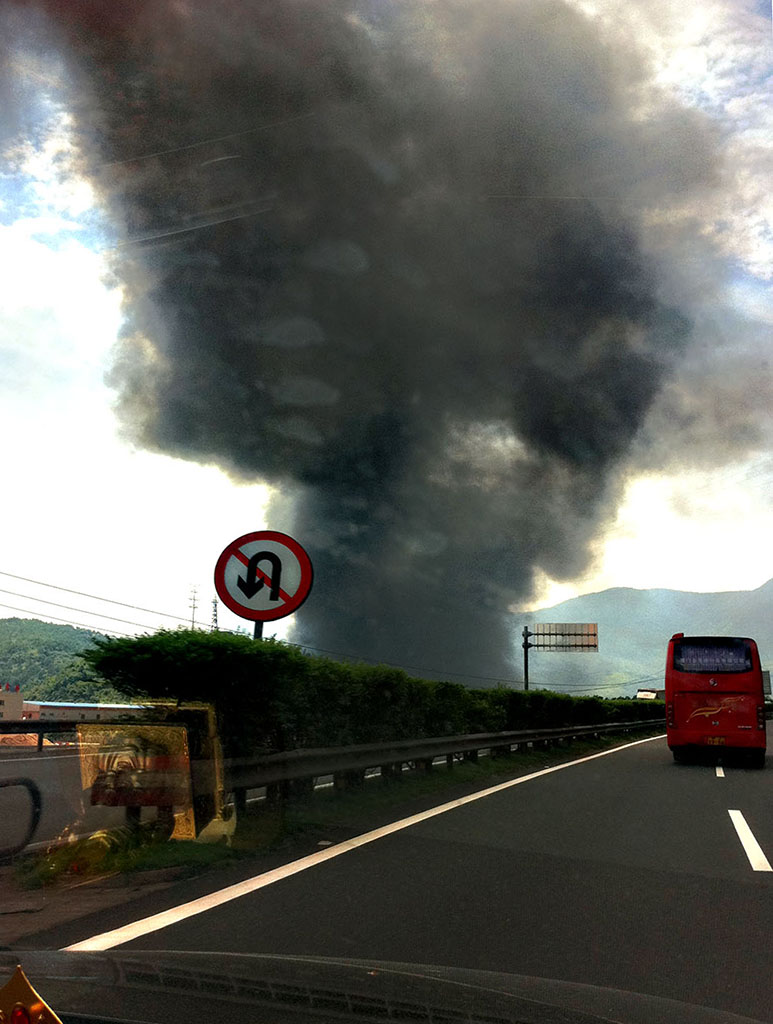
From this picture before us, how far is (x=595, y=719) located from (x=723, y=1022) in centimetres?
3429

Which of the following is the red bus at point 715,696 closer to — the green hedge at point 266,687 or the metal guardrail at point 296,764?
the metal guardrail at point 296,764

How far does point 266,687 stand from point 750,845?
4941mm

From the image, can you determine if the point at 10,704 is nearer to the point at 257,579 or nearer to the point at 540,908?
the point at 257,579

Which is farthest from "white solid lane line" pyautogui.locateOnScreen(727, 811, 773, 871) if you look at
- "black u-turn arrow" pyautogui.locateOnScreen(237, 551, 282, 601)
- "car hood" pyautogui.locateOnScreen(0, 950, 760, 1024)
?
"car hood" pyautogui.locateOnScreen(0, 950, 760, 1024)

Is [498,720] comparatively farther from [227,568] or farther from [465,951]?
[465,951]

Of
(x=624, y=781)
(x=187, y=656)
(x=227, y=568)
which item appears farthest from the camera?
(x=624, y=781)

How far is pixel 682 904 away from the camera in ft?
21.2

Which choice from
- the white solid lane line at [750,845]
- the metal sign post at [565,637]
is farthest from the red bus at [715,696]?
the metal sign post at [565,637]

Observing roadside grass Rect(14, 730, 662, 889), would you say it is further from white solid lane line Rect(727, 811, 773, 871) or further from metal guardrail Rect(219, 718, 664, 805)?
white solid lane line Rect(727, 811, 773, 871)

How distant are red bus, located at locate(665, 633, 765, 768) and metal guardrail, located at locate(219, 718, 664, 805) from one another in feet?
15.1

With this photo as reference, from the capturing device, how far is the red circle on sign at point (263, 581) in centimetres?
939

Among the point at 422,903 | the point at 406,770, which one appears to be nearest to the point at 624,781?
the point at 406,770

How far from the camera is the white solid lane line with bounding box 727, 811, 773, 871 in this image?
8.15 metres

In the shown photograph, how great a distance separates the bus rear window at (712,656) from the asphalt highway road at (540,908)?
37.6ft
